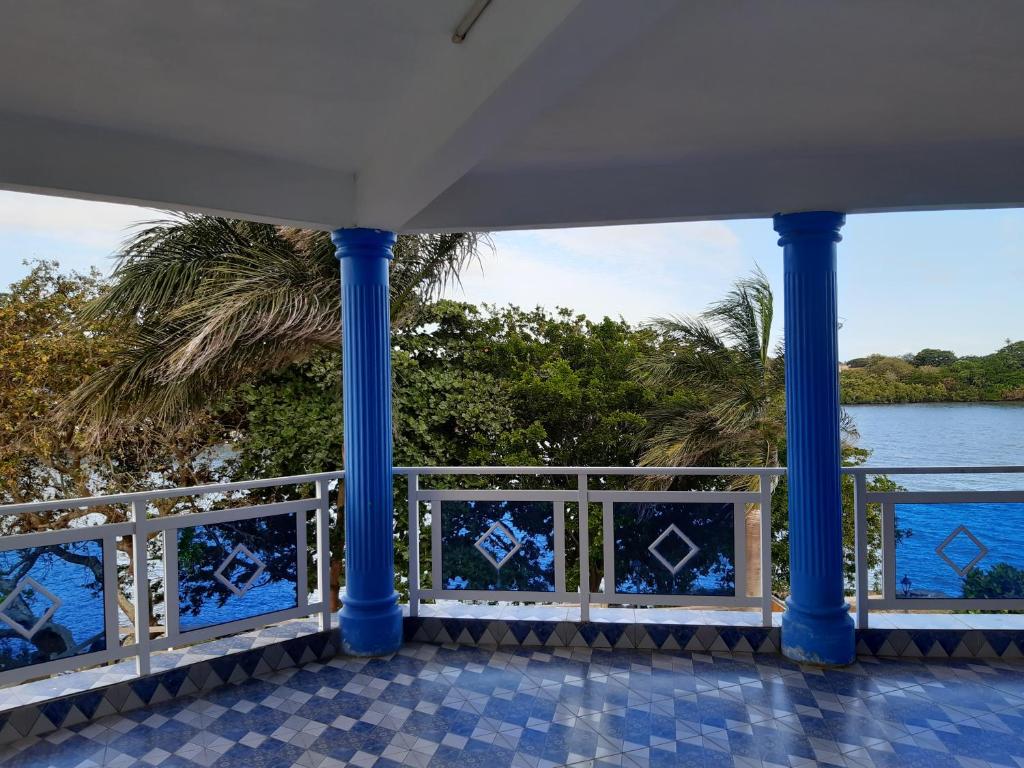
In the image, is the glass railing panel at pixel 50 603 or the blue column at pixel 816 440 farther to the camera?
the blue column at pixel 816 440

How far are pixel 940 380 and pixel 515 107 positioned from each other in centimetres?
1485

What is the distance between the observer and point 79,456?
26.8 ft

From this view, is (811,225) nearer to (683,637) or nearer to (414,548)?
(683,637)

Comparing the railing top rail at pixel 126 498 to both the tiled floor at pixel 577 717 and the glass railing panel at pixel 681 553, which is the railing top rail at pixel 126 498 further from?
the glass railing panel at pixel 681 553

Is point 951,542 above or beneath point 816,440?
beneath

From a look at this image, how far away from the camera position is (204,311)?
279 inches

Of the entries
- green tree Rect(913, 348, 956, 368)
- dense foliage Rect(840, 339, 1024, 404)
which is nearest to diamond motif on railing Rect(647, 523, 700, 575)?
dense foliage Rect(840, 339, 1024, 404)

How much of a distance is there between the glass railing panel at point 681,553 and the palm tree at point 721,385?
562 centimetres

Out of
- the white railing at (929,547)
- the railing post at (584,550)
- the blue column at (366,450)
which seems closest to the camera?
the white railing at (929,547)

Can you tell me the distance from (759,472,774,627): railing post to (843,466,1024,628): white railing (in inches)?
18.5

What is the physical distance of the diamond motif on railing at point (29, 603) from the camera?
3.15 metres

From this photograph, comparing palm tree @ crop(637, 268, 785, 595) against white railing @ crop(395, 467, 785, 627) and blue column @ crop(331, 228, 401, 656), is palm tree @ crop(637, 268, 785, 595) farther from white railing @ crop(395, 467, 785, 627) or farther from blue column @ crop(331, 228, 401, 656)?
blue column @ crop(331, 228, 401, 656)

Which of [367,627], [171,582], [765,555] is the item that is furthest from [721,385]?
[171,582]

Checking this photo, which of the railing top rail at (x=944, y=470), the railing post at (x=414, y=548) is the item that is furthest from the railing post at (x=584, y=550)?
the railing top rail at (x=944, y=470)
